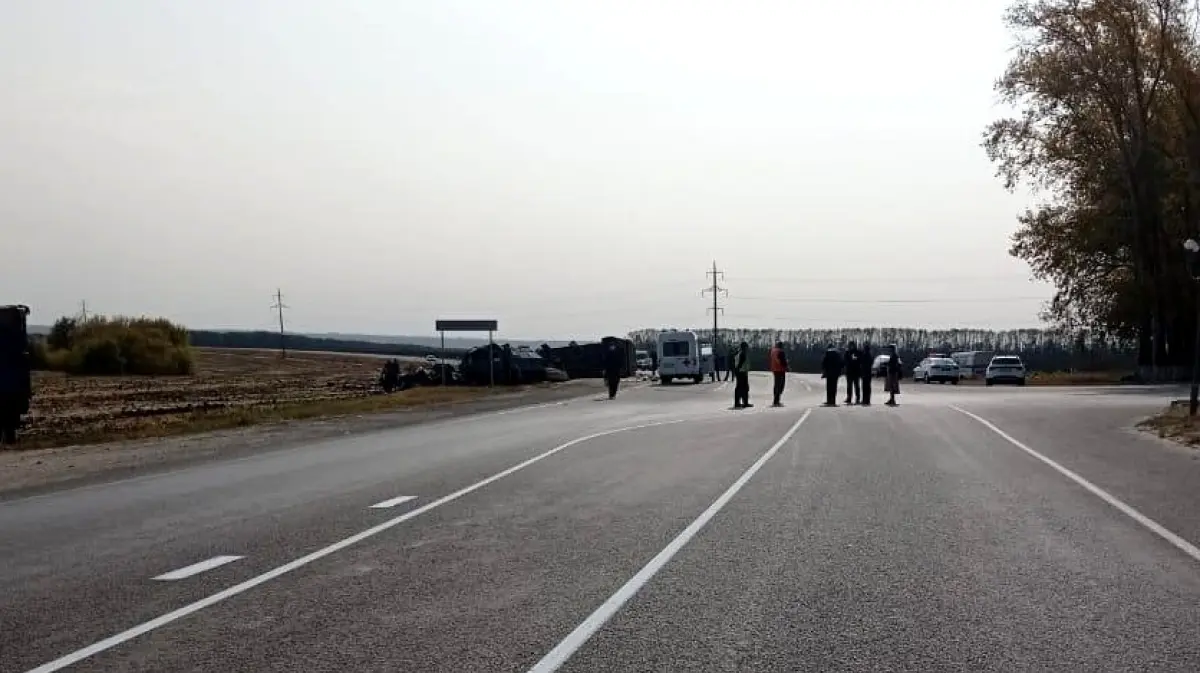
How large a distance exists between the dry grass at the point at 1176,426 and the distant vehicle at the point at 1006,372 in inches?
1335

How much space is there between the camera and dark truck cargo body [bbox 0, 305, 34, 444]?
93.9 ft

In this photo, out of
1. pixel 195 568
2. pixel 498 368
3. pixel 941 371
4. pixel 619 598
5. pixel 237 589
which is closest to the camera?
pixel 619 598

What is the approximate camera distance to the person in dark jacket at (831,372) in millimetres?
35500

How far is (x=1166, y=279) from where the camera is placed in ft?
182

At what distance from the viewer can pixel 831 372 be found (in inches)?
1419

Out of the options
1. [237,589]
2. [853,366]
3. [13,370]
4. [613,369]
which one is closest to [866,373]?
[853,366]

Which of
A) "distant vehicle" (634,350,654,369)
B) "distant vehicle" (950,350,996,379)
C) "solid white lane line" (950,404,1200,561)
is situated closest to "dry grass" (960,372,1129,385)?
"distant vehicle" (950,350,996,379)

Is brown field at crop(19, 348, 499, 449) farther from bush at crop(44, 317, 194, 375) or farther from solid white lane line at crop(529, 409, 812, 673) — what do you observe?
solid white lane line at crop(529, 409, 812, 673)

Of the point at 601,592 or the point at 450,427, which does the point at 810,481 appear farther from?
the point at 450,427

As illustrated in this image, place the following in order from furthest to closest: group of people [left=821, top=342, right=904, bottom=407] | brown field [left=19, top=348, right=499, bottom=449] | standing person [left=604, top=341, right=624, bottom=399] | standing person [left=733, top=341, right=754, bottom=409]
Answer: standing person [left=604, top=341, right=624, bottom=399]
group of people [left=821, top=342, right=904, bottom=407]
standing person [left=733, top=341, right=754, bottom=409]
brown field [left=19, top=348, right=499, bottom=449]

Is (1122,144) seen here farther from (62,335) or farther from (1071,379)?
(62,335)

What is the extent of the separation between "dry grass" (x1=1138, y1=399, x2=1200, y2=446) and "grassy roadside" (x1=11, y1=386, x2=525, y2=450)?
19.6 metres

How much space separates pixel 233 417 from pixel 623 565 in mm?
25681

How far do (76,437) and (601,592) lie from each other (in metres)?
22.4
